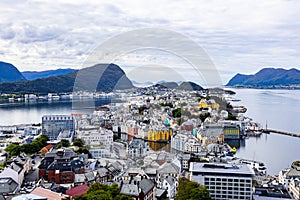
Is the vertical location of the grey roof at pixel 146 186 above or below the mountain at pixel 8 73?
below

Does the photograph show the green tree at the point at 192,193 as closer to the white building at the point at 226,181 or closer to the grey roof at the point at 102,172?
the white building at the point at 226,181

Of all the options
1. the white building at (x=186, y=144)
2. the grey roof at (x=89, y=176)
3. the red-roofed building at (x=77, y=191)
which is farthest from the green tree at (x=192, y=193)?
the white building at (x=186, y=144)

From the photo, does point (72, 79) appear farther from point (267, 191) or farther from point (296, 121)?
point (267, 191)

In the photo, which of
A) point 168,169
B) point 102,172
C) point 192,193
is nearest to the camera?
point 192,193

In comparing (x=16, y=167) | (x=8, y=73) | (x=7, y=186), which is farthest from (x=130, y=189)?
(x=8, y=73)

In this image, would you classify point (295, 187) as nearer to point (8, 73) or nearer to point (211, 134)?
point (211, 134)

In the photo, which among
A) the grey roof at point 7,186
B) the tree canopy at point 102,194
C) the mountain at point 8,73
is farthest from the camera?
the mountain at point 8,73
